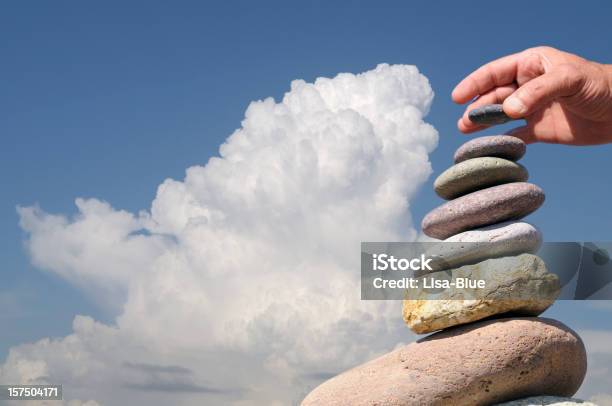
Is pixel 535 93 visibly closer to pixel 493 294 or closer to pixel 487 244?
pixel 487 244

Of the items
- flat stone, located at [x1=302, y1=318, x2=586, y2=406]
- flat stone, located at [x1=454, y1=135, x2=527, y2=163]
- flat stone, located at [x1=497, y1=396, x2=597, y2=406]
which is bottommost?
flat stone, located at [x1=497, y1=396, x2=597, y2=406]

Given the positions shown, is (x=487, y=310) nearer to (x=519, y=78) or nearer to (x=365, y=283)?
(x=365, y=283)

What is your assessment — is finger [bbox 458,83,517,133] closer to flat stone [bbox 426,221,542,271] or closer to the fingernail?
the fingernail

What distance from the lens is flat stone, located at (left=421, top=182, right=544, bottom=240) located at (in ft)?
29.3

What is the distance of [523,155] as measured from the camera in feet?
31.3

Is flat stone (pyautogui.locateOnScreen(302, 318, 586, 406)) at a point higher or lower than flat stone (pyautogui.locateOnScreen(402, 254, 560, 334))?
lower

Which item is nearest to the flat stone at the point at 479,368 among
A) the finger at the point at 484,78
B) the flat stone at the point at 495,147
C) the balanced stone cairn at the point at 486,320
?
the balanced stone cairn at the point at 486,320

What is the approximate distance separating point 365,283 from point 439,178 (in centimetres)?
184

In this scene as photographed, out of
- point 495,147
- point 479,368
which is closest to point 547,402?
point 479,368

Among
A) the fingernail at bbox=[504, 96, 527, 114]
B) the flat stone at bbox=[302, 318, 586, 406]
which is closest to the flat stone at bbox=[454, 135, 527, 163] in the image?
the fingernail at bbox=[504, 96, 527, 114]

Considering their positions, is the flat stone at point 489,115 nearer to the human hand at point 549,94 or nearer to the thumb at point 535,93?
the human hand at point 549,94

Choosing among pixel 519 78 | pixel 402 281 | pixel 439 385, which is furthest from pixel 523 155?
pixel 439 385

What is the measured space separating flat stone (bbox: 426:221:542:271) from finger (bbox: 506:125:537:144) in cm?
170

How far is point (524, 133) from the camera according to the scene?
33.4ft
